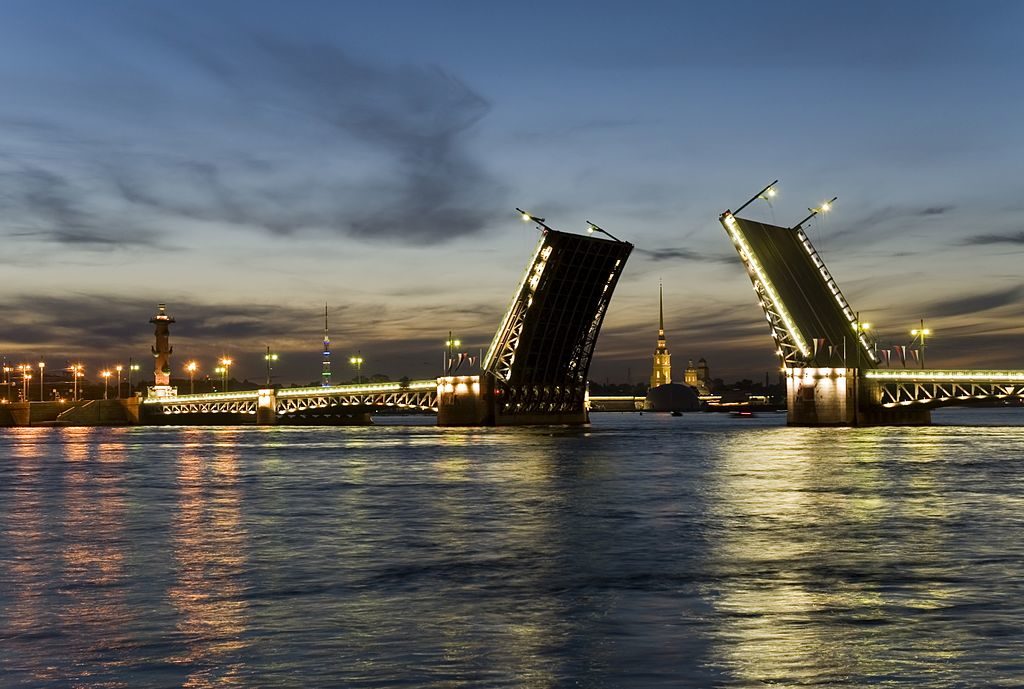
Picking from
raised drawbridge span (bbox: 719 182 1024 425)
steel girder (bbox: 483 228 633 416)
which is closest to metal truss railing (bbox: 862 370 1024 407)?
raised drawbridge span (bbox: 719 182 1024 425)

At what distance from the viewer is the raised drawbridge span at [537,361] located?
80.9 metres

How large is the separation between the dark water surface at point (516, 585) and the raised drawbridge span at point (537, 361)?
1795 inches

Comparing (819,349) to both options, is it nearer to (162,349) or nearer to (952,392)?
(952,392)

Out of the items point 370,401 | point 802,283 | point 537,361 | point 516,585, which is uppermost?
point 802,283

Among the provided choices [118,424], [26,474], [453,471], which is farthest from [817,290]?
[118,424]

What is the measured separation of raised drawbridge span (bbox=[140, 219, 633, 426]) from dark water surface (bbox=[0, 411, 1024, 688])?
45.6 m

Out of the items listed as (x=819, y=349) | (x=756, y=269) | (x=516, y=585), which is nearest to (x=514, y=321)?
(x=756, y=269)

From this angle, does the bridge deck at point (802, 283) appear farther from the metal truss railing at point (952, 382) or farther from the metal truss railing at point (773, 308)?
the metal truss railing at point (952, 382)

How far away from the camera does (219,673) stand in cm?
1021

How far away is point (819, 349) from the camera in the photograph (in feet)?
301

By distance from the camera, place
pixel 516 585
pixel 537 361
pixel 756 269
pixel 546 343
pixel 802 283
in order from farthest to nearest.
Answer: pixel 537 361 → pixel 546 343 → pixel 802 283 → pixel 756 269 → pixel 516 585

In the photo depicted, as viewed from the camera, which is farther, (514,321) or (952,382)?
(952,382)

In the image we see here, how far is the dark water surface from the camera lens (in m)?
10.5

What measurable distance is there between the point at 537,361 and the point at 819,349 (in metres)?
20.9
